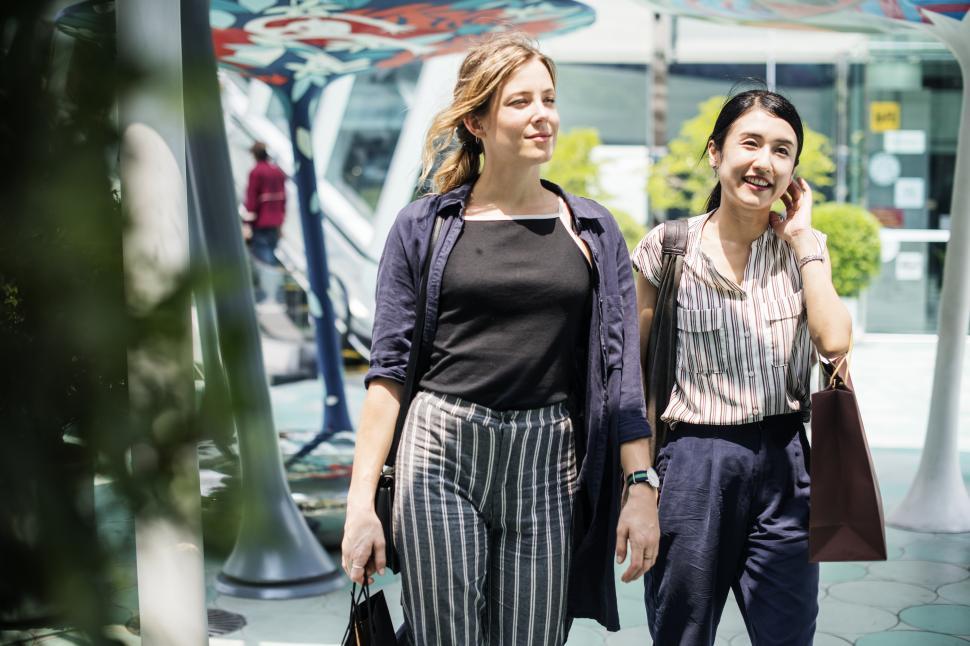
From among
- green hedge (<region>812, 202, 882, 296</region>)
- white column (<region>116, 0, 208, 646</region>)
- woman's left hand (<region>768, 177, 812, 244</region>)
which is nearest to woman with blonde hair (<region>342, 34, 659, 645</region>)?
woman's left hand (<region>768, 177, 812, 244</region>)

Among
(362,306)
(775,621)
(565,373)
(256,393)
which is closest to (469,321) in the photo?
(565,373)

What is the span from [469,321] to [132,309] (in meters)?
1.63

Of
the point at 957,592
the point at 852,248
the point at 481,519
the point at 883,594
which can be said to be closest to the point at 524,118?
the point at 481,519

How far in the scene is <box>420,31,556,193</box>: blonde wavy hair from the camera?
2377 mm

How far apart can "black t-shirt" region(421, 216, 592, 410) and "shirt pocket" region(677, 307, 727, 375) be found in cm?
40

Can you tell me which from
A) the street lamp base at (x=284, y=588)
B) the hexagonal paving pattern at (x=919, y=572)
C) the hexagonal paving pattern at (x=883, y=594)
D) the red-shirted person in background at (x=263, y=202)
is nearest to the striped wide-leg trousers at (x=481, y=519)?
the street lamp base at (x=284, y=588)

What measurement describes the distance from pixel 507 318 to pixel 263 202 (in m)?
9.67

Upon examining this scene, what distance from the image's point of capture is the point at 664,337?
2707 millimetres

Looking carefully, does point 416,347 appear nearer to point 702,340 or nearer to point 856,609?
point 702,340

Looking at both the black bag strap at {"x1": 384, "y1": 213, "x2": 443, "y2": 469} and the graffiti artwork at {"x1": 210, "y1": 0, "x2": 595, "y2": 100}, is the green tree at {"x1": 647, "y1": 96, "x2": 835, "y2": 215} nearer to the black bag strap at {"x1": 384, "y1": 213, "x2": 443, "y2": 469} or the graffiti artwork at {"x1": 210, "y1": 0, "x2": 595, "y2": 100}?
the graffiti artwork at {"x1": 210, "y1": 0, "x2": 595, "y2": 100}

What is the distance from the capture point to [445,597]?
232cm

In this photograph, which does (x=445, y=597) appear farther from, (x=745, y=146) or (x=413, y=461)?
(x=745, y=146)

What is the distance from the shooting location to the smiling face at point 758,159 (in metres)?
2.64

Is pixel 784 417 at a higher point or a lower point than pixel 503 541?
higher
